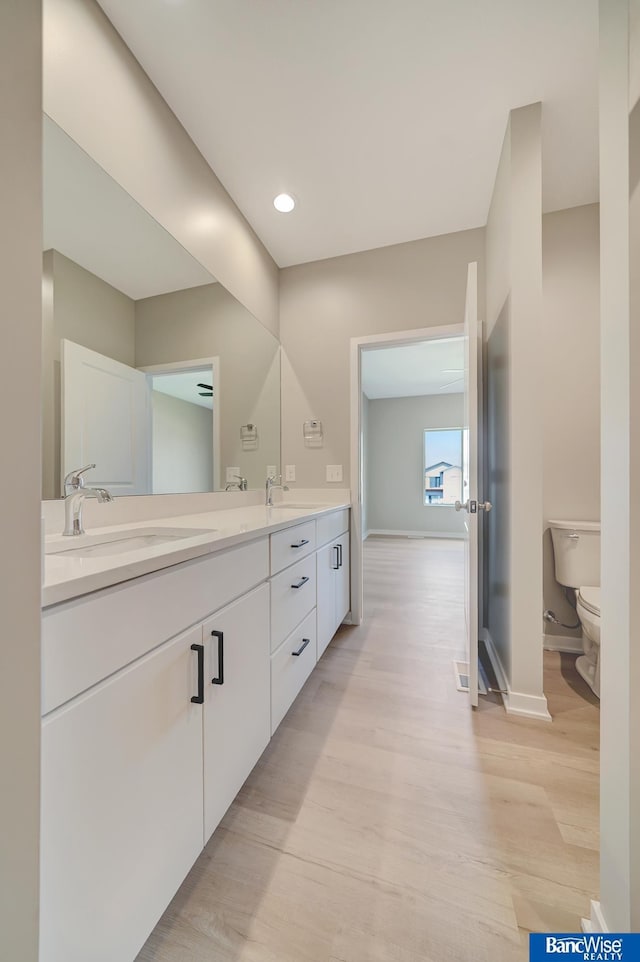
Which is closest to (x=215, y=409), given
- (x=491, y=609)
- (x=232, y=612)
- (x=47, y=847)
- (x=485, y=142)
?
(x=232, y=612)

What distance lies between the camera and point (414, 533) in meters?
6.61

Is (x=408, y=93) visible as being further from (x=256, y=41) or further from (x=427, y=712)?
(x=427, y=712)

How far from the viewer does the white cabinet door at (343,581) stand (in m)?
2.19

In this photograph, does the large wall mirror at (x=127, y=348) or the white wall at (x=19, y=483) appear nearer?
the white wall at (x=19, y=483)

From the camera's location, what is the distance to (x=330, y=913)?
848 mm

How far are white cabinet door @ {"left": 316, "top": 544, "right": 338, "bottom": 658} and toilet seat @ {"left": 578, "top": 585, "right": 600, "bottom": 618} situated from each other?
1.26 m

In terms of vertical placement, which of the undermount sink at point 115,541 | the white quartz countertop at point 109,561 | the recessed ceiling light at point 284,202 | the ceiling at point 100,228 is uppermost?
the recessed ceiling light at point 284,202

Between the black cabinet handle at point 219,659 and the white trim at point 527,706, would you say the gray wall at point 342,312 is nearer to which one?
the white trim at point 527,706

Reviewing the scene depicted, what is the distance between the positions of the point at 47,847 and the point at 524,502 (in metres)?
1.77

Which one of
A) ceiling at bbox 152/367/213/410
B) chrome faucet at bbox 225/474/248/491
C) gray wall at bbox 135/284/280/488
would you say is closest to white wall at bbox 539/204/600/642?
gray wall at bbox 135/284/280/488

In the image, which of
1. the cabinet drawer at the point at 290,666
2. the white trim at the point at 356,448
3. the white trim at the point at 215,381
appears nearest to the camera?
the cabinet drawer at the point at 290,666

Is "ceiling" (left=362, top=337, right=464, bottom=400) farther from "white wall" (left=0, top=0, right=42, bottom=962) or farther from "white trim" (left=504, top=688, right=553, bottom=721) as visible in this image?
Answer: "white wall" (left=0, top=0, right=42, bottom=962)

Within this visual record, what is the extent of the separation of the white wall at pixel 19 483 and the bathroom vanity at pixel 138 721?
0.02 meters

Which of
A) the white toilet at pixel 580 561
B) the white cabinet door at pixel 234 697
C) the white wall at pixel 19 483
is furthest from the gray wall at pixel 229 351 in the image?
the white toilet at pixel 580 561
